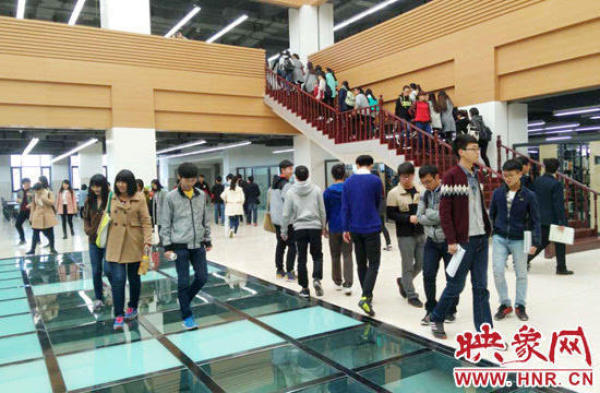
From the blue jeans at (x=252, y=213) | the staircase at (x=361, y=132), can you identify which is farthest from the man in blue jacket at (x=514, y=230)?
the blue jeans at (x=252, y=213)

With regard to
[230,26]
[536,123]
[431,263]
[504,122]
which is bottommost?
[431,263]

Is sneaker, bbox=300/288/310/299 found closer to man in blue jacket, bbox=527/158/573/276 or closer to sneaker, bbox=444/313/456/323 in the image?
sneaker, bbox=444/313/456/323

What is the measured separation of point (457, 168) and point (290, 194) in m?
2.15

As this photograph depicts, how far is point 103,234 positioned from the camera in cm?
426

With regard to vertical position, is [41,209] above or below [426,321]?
above

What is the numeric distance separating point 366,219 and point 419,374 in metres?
1.60

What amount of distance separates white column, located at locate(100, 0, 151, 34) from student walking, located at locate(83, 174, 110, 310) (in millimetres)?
9382

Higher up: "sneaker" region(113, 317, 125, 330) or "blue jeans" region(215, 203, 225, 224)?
"blue jeans" region(215, 203, 225, 224)

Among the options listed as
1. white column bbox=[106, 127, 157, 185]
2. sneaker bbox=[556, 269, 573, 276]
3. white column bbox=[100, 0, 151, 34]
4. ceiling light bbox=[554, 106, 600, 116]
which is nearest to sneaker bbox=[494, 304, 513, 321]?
sneaker bbox=[556, 269, 573, 276]

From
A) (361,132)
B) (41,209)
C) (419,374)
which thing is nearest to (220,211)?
(361,132)

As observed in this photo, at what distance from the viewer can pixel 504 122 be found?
10.1 metres

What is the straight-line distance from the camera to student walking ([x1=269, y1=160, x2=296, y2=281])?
6035 millimetres

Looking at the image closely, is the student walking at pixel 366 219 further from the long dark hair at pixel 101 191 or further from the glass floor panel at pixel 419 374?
the long dark hair at pixel 101 191

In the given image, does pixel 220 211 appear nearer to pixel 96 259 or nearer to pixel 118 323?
pixel 96 259
